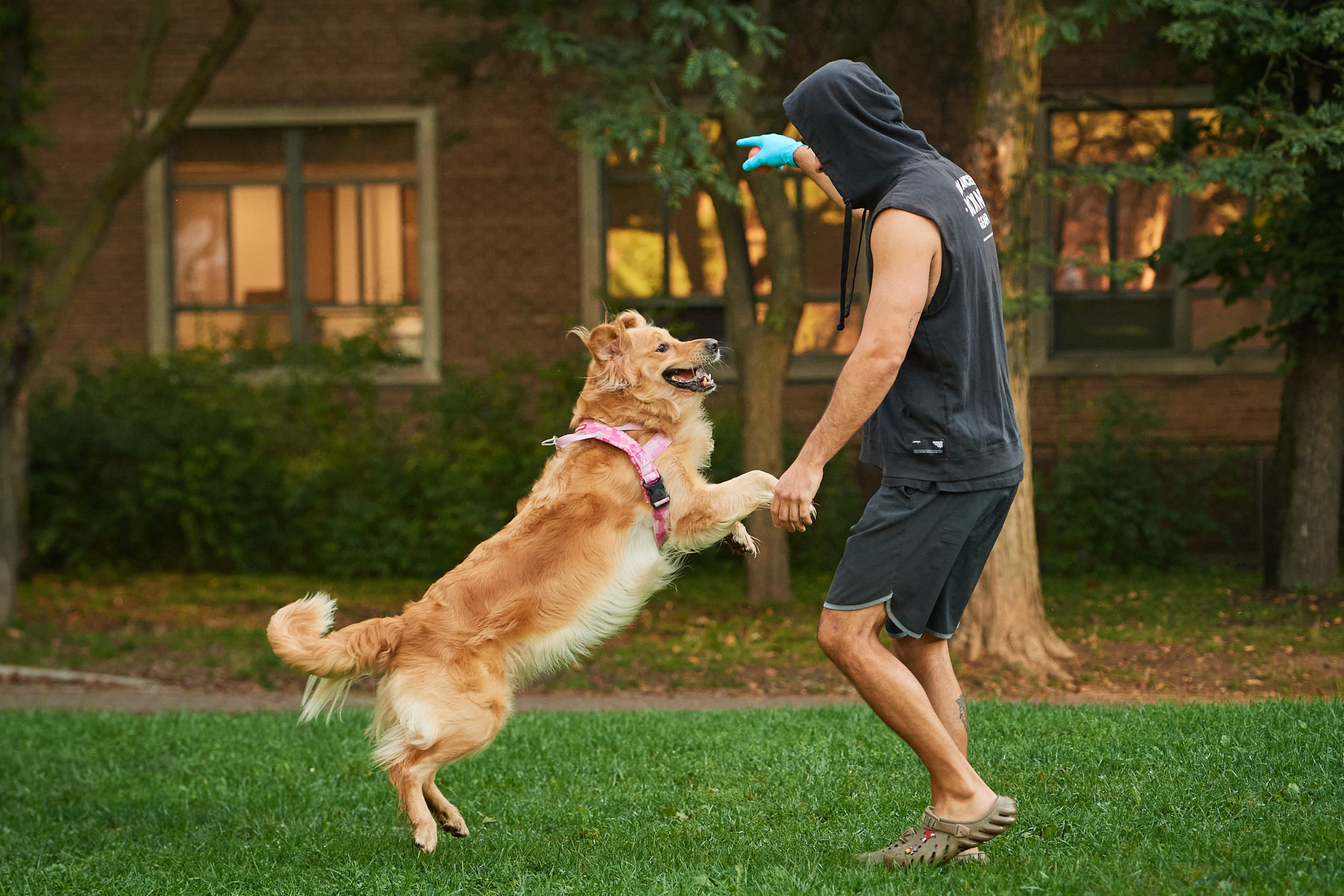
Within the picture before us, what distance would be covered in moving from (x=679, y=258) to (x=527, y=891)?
1157 cm

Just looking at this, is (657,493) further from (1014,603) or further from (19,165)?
(19,165)

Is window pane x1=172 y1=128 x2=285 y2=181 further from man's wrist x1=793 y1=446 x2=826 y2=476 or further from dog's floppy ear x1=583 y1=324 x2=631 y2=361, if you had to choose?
man's wrist x1=793 y1=446 x2=826 y2=476

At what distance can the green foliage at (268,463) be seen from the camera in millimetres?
13414

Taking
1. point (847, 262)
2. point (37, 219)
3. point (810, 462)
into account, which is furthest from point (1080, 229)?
point (810, 462)

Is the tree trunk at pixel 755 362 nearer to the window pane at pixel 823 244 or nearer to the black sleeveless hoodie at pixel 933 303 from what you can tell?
the window pane at pixel 823 244

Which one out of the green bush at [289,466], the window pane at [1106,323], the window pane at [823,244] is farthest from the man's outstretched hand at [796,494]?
the window pane at [1106,323]

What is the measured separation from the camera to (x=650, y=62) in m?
9.57

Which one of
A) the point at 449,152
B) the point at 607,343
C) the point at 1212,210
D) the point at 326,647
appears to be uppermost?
the point at 449,152

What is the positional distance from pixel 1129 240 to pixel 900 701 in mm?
12180

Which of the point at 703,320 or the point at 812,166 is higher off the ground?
the point at 812,166

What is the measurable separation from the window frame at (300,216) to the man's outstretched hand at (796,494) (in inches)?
446

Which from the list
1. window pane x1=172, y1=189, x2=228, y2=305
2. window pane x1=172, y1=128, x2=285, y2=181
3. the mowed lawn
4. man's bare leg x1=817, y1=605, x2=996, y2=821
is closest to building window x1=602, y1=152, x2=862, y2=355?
window pane x1=172, y1=128, x2=285, y2=181

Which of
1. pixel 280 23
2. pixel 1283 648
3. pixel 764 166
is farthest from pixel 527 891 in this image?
pixel 280 23

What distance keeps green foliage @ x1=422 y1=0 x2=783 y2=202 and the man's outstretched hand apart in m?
5.33
